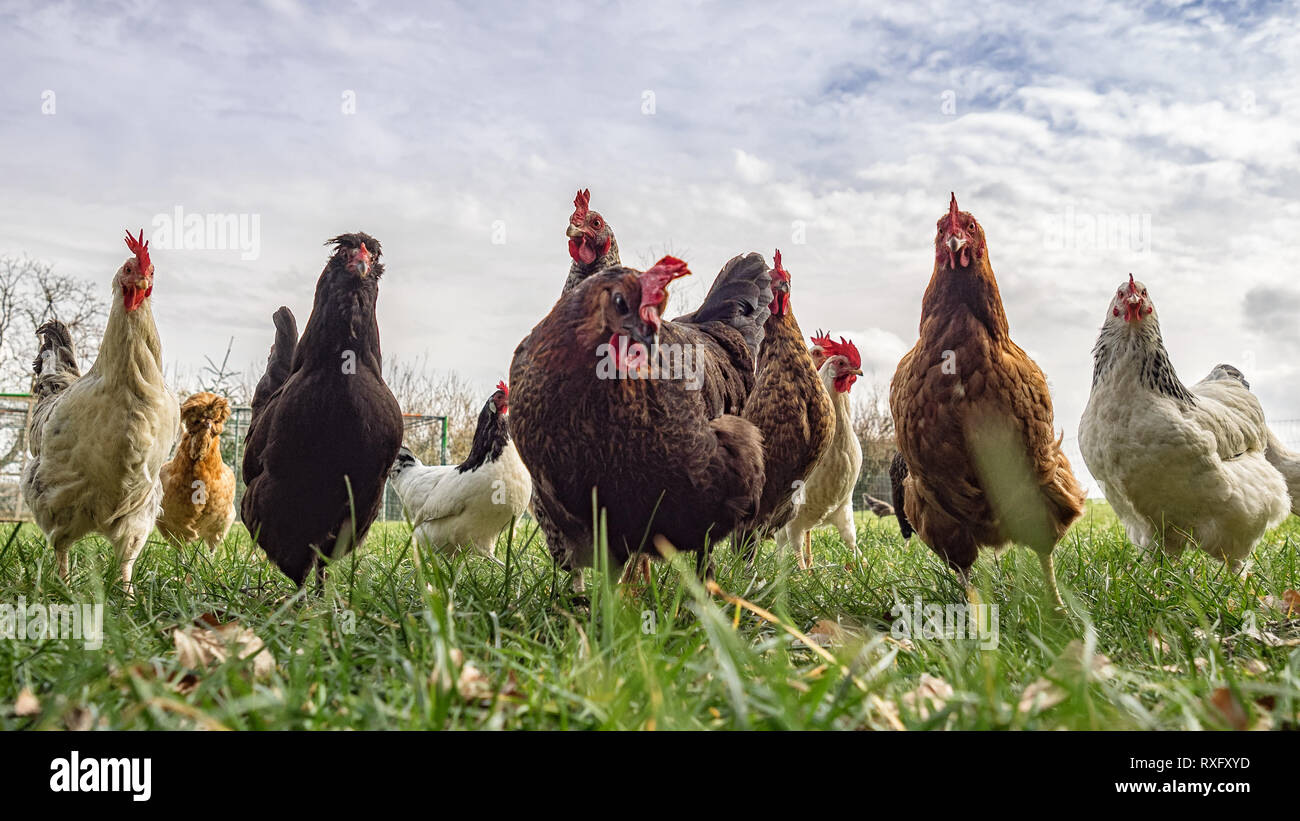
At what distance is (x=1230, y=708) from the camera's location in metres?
1.59

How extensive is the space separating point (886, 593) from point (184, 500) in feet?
14.7

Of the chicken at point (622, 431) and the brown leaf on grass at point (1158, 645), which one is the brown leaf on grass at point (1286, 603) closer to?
the brown leaf on grass at point (1158, 645)

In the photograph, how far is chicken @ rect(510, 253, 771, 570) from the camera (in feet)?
8.00

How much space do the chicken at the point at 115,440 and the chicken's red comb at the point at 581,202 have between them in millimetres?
2095

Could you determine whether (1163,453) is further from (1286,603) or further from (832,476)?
(832,476)

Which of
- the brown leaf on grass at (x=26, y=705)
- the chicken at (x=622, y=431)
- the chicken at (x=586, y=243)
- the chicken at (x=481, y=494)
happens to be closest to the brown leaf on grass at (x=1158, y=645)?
the chicken at (x=622, y=431)

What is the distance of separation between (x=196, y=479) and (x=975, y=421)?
483cm

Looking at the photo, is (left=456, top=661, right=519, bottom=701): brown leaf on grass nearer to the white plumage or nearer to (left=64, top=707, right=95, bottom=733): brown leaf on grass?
(left=64, top=707, right=95, bottom=733): brown leaf on grass

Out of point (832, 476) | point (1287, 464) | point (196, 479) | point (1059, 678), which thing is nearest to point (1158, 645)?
point (1059, 678)

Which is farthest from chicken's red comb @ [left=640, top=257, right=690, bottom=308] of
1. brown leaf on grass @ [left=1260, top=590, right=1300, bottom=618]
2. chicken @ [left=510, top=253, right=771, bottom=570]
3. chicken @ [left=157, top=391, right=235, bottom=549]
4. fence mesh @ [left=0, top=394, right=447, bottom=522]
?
fence mesh @ [left=0, top=394, right=447, bottom=522]

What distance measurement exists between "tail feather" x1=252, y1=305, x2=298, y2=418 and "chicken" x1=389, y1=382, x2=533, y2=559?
1.10 meters

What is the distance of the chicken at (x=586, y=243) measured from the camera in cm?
320
